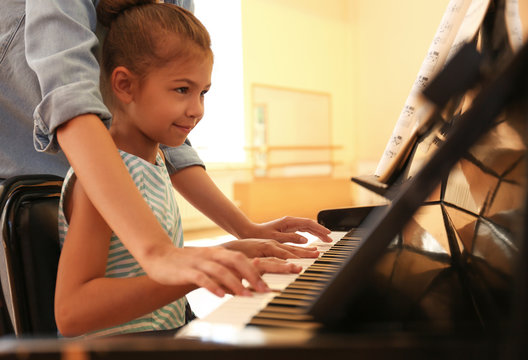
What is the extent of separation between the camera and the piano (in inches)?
12.2

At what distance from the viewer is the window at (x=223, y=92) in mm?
5551

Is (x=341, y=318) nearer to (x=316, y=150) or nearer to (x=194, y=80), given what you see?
(x=194, y=80)

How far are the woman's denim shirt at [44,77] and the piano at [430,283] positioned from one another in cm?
45

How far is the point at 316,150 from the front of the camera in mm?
7152

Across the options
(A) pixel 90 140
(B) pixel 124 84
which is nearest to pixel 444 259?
(A) pixel 90 140

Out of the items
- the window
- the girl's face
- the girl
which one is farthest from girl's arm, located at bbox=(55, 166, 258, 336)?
the window

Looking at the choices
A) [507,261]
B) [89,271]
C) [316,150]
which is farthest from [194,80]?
[316,150]

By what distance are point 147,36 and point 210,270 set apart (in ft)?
1.99

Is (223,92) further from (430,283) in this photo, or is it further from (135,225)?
(430,283)

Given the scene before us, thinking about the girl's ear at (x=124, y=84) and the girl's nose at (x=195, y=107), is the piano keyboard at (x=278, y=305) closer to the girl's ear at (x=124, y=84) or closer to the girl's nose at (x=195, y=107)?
the girl's nose at (x=195, y=107)

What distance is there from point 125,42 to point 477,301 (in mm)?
836

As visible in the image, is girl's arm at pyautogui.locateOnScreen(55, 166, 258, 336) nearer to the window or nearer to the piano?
the piano

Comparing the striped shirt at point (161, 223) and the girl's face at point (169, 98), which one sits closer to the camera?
the striped shirt at point (161, 223)

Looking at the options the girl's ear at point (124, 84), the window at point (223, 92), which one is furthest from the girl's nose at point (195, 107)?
the window at point (223, 92)
